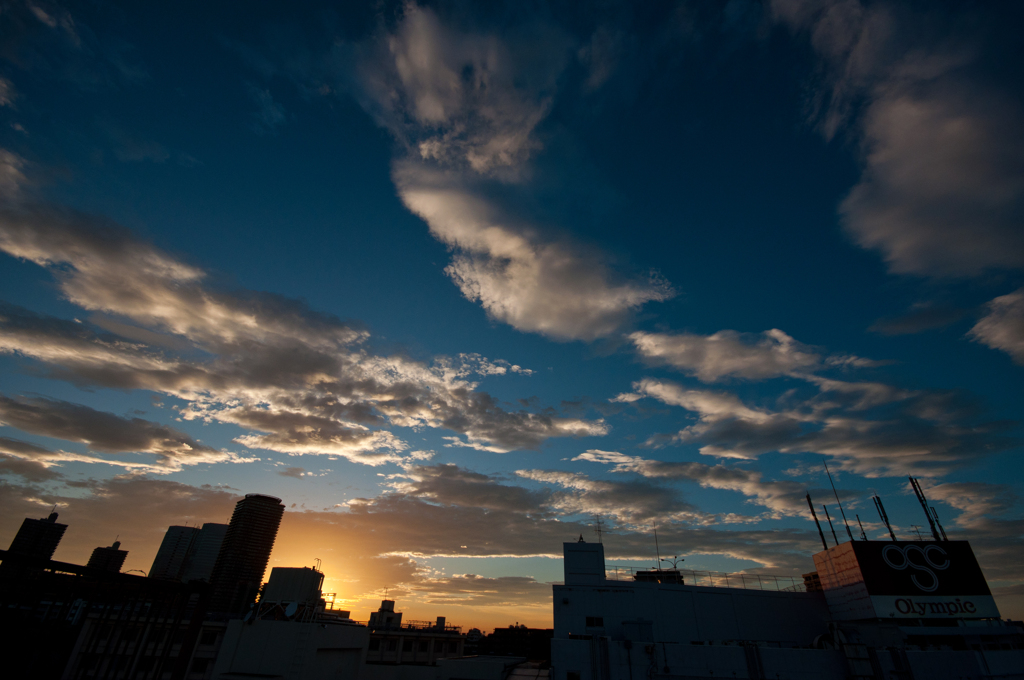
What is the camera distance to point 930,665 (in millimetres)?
39094

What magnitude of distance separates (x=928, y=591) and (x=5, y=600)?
70320 millimetres

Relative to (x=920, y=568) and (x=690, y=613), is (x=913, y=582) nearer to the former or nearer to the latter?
(x=920, y=568)

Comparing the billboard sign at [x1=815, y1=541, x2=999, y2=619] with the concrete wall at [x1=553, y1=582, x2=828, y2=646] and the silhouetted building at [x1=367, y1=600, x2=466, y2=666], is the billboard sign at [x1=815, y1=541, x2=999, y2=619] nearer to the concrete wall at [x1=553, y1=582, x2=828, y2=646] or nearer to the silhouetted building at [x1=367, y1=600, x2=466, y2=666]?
the concrete wall at [x1=553, y1=582, x2=828, y2=646]

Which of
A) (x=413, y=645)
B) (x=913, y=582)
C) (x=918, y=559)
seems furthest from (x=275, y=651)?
(x=918, y=559)

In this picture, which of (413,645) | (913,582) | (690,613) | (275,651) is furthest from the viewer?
(413,645)

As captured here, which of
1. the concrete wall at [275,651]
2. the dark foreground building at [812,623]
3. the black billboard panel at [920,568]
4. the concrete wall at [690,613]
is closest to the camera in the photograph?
the dark foreground building at [812,623]

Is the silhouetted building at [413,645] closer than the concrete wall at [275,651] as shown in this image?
No

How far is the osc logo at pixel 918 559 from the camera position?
151ft

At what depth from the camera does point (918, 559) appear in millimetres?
47031

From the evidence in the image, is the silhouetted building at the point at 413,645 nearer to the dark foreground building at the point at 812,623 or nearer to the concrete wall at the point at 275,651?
the concrete wall at the point at 275,651

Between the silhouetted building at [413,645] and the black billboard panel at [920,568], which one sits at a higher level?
the black billboard panel at [920,568]

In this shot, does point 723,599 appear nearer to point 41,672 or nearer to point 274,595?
point 274,595

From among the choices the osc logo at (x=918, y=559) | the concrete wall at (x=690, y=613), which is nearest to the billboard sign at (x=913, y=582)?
the osc logo at (x=918, y=559)

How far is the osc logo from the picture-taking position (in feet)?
151
